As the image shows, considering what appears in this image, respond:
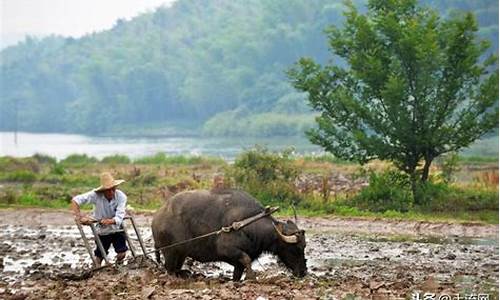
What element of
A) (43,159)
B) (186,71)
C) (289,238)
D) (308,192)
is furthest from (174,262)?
(186,71)

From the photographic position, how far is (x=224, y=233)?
12.5m

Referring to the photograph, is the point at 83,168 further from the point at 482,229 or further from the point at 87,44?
the point at 87,44

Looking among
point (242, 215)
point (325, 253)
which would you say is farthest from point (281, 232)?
point (325, 253)

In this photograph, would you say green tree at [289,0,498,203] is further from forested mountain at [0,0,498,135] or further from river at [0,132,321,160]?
forested mountain at [0,0,498,135]

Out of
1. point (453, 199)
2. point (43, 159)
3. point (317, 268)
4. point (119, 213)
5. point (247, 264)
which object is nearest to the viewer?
point (247, 264)

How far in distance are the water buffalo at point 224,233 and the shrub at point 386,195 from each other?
35.6 feet

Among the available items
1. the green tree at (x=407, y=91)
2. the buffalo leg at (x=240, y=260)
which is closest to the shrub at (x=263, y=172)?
the green tree at (x=407, y=91)

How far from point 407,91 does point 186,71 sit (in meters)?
110

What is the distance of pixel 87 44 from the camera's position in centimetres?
16062

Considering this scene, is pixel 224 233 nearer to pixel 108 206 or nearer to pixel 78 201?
pixel 108 206

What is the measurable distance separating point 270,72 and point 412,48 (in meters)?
94.5

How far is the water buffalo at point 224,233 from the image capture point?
1247cm

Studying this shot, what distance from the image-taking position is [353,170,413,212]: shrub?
23.3m

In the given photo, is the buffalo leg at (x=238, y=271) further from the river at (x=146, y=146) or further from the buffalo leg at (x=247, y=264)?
the river at (x=146, y=146)
